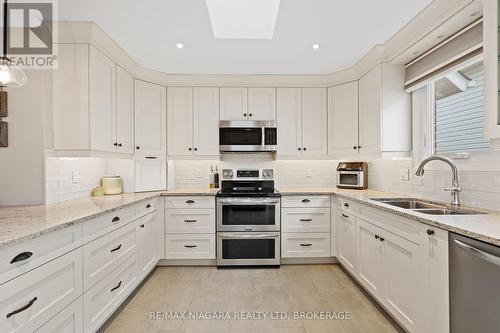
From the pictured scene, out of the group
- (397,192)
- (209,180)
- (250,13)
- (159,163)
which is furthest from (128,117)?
(397,192)

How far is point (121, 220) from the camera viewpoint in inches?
86.6

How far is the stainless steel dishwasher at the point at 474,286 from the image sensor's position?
114 centimetres

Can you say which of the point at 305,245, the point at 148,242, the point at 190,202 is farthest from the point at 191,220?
the point at 305,245

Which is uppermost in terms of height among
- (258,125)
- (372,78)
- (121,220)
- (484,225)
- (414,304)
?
(372,78)

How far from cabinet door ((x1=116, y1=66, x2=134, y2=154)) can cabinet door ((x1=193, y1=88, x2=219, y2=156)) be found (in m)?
0.77

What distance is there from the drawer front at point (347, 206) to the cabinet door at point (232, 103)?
5.22 feet

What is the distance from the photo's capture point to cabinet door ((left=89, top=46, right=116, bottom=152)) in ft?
7.82

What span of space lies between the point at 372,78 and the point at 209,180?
240 cm

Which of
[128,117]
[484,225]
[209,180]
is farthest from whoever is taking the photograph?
[209,180]

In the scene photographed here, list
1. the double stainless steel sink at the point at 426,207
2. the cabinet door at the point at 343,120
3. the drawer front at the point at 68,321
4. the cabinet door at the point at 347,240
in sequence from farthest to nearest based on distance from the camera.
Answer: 1. the cabinet door at the point at 343,120
2. the cabinet door at the point at 347,240
3. the double stainless steel sink at the point at 426,207
4. the drawer front at the point at 68,321

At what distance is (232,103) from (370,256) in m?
2.39

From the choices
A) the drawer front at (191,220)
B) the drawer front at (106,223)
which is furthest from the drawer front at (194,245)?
the drawer front at (106,223)

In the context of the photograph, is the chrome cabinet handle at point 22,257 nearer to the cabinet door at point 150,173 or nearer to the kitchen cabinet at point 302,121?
the cabinet door at point 150,173

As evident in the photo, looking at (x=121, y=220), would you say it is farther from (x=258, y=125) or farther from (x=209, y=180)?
(x=258, y=125)
